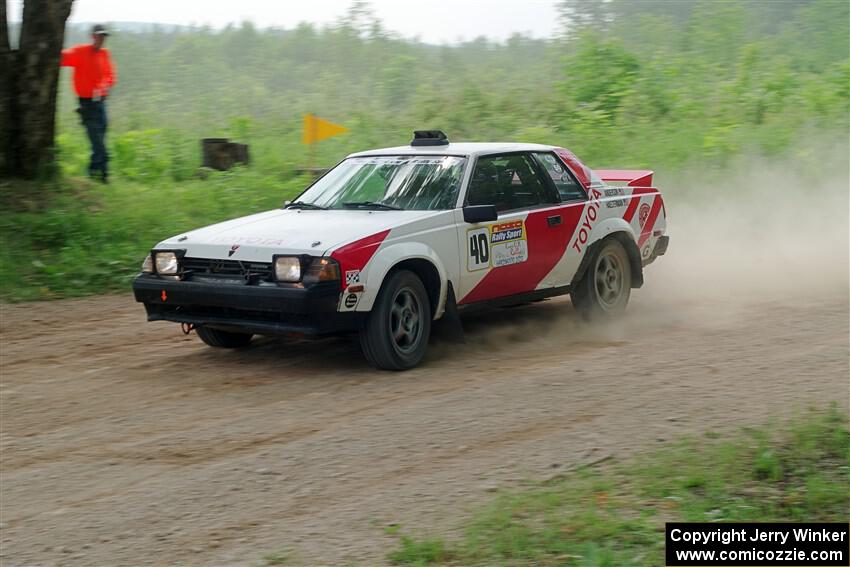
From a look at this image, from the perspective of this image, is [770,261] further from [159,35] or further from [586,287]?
[159,35]

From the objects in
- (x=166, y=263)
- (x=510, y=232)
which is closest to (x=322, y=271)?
(x=166, y=263)

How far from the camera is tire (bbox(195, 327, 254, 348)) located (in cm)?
828

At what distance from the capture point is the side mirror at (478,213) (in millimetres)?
7930

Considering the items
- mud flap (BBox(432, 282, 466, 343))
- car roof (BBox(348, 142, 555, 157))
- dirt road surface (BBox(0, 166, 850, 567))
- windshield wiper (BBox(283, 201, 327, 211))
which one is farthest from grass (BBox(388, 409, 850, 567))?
windshield wiper (BBox(283, 201, 327, 211))

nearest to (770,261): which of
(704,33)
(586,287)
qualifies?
(586,287)

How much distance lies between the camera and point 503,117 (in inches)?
816

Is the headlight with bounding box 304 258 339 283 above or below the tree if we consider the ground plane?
below

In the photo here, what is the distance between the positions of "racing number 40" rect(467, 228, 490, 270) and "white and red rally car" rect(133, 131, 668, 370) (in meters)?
0.01

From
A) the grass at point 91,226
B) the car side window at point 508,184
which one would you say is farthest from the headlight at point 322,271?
the grass at point 91,226

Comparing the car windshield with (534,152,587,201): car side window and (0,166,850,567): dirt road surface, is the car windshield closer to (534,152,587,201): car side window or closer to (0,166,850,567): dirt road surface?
(534,152,587,201): car side window

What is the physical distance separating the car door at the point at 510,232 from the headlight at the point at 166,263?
2.01m

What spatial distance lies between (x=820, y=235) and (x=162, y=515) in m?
11.4

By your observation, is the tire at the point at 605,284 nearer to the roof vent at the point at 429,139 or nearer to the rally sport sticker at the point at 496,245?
the rally sport sticker at the point at 496,245

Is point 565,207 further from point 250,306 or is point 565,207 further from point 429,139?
point 250,306
